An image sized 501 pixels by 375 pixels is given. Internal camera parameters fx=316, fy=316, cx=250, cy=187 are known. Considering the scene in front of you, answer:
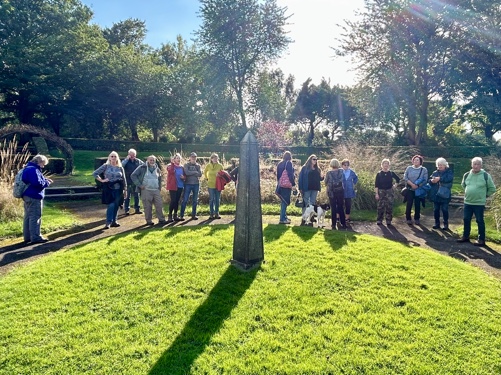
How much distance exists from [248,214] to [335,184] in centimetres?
350

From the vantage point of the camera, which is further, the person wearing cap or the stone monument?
the person wearing cap

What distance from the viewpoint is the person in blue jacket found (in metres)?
6.26

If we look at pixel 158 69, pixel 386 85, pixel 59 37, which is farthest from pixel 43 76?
pixel 386 85

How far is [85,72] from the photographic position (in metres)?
30.4

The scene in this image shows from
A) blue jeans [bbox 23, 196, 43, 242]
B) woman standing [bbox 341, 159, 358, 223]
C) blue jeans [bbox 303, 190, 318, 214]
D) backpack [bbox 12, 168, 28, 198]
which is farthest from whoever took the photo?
woman standing [bbox 341, 159, 358, 223]

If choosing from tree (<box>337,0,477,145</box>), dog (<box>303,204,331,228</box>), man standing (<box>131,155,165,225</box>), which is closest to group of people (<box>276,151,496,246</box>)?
dog (<box>303,204,331,228</box>)

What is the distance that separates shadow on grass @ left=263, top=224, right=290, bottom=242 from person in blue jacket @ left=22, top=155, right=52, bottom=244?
15.3 ft

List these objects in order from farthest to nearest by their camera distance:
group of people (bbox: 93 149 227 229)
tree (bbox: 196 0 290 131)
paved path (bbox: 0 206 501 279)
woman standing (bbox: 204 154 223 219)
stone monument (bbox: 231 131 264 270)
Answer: tree (bbox: 196 0 290 131) < woman standing (bbox: 204 154 223 219) < group of people (bbox: 93 149 227 229) < paved path (bbox: 0 206 501 279) < stone monument (bbox: 231 131 264 270)

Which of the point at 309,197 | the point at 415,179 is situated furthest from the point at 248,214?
the point at 415,179

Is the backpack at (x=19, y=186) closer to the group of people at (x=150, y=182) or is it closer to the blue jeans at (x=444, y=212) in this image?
the group of people at (x=150, y=182)

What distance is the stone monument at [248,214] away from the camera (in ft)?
16.2

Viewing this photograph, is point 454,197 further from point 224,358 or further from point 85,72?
point 85,72

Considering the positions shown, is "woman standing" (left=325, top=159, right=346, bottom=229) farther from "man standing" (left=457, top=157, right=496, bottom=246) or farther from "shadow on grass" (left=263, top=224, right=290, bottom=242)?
"man standing" (left=457, top=157, right=496, bottom=246)

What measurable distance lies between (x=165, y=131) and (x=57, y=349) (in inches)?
1668
